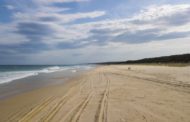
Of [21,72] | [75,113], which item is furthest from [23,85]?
[21,72]

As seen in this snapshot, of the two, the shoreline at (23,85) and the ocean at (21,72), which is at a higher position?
the ocean at (21,72)

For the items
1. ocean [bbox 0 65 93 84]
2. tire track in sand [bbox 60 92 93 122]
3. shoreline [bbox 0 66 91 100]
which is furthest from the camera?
ocean [bbox 0 65 93 84]

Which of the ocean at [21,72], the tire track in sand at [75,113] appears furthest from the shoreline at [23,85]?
the tire track in sand at [75,113]

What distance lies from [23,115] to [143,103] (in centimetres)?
420

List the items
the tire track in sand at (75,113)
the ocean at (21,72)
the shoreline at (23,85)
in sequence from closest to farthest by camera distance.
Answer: the tire track in sand at (75,113) < the shoreline at (23,85) < the ocean at (21,72)

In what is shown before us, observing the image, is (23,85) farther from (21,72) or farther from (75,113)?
(21,72)

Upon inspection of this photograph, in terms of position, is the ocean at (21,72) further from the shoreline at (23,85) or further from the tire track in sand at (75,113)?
the tire track in sand at (75,113)

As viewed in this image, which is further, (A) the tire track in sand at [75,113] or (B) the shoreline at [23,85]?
(B) the shoreline at [23,85]

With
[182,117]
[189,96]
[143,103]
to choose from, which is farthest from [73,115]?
[189,96]

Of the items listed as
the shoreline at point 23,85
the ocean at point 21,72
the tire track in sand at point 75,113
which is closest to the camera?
the tire track in sand at point 75,113

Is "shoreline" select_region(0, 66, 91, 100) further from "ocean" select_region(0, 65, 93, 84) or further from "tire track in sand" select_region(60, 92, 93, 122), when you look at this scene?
"tire track in sand" select_region(60, 92, 93, 122)

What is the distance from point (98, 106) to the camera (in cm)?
829

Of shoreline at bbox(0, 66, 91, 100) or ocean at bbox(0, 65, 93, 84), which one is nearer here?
shoreline at bbox(0, 66, 91, 100)

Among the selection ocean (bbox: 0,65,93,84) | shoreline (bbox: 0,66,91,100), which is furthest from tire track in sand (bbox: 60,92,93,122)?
ocean (bbox: 0,65,93,84)
